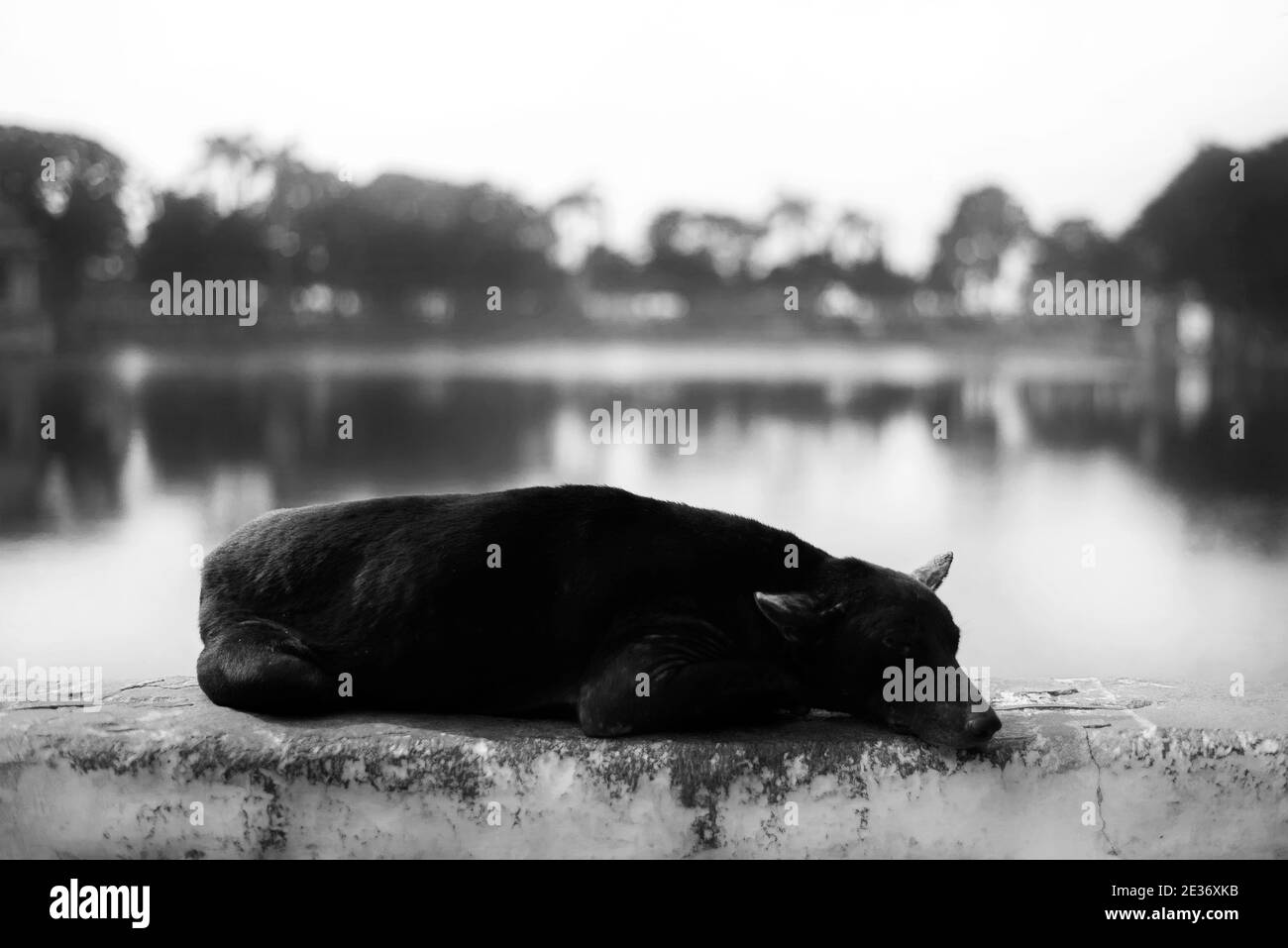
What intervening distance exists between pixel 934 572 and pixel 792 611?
30.8 inches

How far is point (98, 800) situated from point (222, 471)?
14094mm

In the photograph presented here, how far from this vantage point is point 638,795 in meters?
4.67

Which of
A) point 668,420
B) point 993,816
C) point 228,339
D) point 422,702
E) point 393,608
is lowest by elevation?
point 993,816

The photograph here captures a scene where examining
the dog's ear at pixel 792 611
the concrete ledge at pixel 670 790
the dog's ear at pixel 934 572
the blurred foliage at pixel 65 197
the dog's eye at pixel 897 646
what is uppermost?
the blurred foliage at pixel 65 197

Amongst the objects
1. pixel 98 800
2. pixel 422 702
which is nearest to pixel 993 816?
pixel 422 702

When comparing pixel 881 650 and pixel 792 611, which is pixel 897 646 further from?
pixel 792 611

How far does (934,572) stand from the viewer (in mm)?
5246

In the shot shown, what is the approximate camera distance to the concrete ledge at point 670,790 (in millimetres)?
4672

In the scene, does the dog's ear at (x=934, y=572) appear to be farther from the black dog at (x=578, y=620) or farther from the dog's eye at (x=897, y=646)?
the dog's eye at (x=897, y=646)

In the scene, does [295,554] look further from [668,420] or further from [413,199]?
[413,199]

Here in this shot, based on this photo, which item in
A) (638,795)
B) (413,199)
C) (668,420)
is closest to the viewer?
(638,795)
